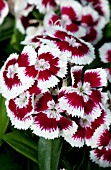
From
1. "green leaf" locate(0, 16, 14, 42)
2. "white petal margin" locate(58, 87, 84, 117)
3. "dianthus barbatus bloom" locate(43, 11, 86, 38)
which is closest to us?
"white petal margin" locate(58, 87, 84, 117)

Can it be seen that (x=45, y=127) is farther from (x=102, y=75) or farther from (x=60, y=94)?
(x=102, y=75)

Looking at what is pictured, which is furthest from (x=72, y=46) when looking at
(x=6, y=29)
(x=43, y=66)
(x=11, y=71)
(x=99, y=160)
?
(x=6, y=29)

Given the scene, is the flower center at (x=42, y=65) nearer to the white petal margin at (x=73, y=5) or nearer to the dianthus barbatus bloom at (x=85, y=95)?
the dianthus barbatus bloom at (x=85, y=95)

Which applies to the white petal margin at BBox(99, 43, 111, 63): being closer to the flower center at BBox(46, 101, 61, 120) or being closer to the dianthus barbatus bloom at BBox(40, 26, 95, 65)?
the dianthus barbatus bloom at BBox(40, 26, 95, 65)

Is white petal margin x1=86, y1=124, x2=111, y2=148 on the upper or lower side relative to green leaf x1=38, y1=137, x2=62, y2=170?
upper

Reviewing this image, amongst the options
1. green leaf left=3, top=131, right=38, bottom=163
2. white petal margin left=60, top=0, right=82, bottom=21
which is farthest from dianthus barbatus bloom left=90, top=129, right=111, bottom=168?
white petal margin left=60, top=0, right=82, bottom=21

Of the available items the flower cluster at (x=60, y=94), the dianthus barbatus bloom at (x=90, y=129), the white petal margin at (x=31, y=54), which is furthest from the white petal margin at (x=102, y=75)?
the white petal margin at (x=31, y=54)

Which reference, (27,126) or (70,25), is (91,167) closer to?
(27,126)
